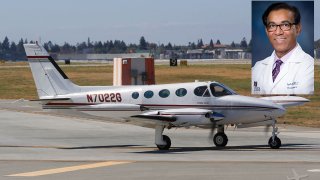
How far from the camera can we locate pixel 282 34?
165 feet

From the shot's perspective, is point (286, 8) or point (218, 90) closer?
point (218, 90)

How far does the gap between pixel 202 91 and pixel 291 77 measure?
73.6ft

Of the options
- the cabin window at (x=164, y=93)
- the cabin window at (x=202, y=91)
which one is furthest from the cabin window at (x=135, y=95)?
the cabin window at (x=202, y=91)

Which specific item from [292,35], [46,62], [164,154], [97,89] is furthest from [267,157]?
[292,35]

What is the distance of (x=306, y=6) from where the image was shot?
50.0 metres

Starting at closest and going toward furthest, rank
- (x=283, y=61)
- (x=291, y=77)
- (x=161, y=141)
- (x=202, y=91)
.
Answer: (x=161, y=141) → (x=202, y=91) → (x=291, y=77) → (x=283, y=61)

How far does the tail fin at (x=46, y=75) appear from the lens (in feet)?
102

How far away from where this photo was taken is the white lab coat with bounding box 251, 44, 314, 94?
50.9 meters

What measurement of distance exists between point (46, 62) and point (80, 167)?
29.9 feet

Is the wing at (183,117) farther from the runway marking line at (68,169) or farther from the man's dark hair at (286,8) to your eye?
the man's dark hair at (286,8)

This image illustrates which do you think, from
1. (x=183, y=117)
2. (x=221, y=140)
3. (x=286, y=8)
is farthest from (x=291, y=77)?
(x=183, y=117)

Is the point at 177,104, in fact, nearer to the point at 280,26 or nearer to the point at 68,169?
the point at 68,169

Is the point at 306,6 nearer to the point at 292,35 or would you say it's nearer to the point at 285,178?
the point at 292,35

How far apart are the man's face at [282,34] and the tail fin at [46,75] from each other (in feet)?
69.5
